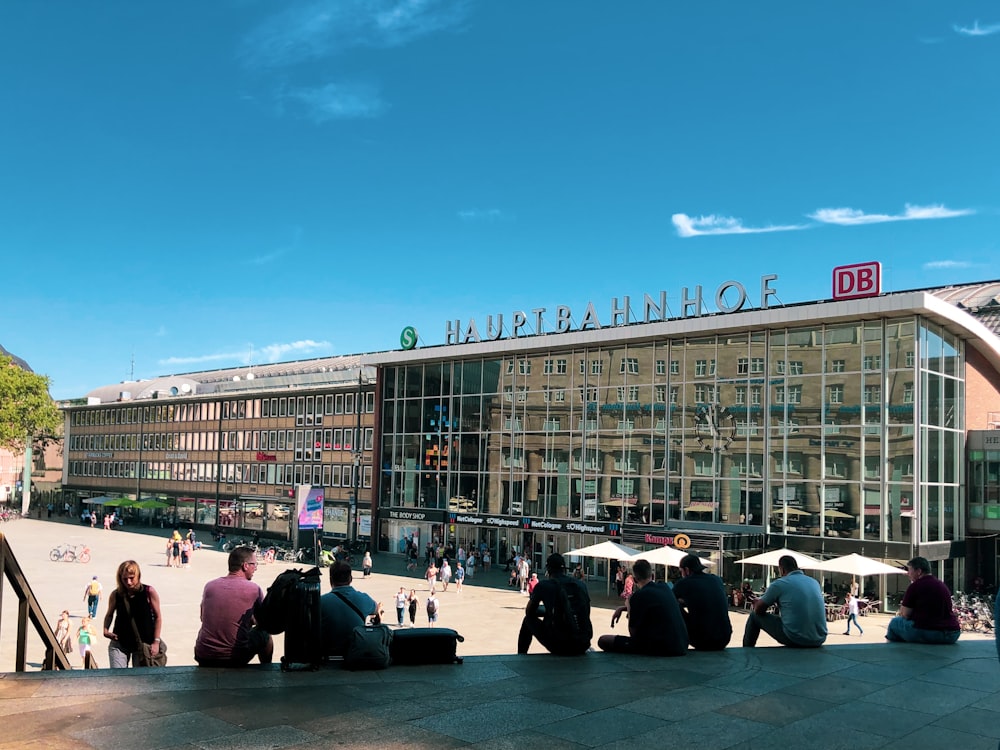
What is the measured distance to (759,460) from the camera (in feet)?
123

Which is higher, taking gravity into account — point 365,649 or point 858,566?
point 365,649

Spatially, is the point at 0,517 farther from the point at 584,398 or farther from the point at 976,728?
the point at 976,728

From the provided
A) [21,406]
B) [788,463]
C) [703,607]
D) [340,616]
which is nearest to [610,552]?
[788,463]

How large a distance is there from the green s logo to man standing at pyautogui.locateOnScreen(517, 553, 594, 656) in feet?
145

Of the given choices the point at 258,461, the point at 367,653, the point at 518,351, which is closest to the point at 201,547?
the point at 258,461

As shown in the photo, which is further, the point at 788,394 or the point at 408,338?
the point at 408,338

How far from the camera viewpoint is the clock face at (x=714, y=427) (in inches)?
1526

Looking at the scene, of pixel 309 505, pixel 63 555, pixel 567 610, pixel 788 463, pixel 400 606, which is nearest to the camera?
pixel 567 610

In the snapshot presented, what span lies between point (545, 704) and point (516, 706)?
28 centimetres

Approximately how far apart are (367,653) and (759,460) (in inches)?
1227

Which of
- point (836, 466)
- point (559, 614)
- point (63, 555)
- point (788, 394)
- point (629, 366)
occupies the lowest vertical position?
point (63, 555)

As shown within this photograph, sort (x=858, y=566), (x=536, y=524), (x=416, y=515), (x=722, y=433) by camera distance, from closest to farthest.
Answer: (x=858, y=566)
(x=722, y=433)
(x=536, y=524)
(x=416, y=515)

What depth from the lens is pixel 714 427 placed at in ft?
129

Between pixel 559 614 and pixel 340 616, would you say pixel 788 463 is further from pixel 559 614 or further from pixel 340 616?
pixel 340 616
